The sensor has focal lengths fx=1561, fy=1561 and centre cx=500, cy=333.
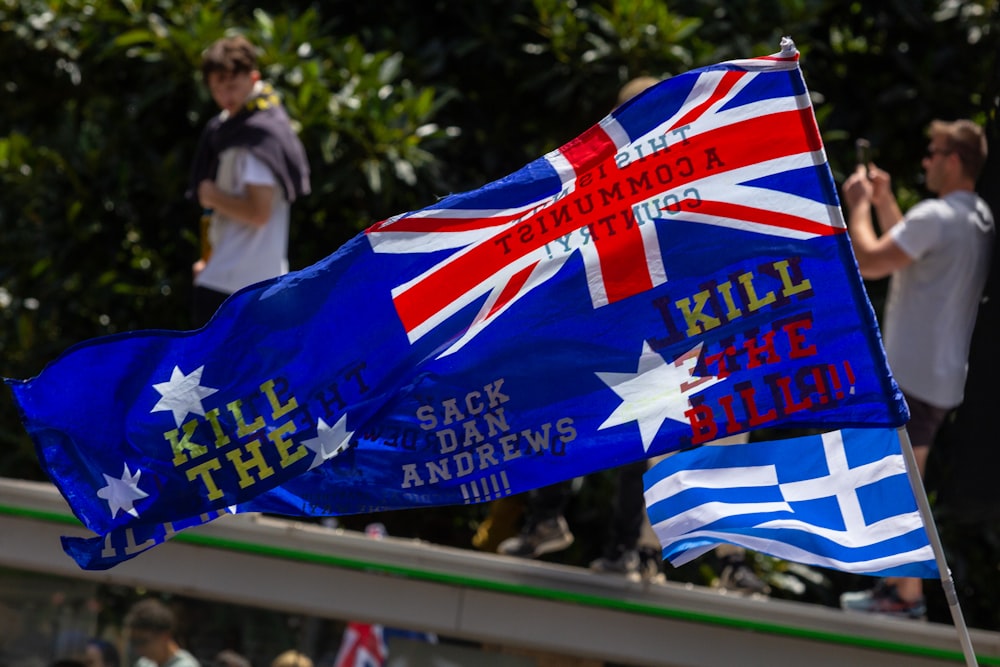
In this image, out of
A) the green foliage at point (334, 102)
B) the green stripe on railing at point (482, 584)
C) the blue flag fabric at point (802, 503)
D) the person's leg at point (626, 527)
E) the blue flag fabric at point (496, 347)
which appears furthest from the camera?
the green foliage at point (334, 102)

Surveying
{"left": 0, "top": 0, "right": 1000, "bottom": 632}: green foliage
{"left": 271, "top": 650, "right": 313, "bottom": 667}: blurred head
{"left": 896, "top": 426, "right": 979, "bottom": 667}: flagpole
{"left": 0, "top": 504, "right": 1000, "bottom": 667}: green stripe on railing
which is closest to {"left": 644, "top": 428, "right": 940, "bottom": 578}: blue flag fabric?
{"left": 896, "top": 426, "right": 979, "bottom": 667}: flagpole

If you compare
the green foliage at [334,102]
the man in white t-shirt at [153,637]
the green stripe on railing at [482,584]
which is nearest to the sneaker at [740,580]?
the green stripe on railing at [482,584]

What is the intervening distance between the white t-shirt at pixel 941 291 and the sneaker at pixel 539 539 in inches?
59.1

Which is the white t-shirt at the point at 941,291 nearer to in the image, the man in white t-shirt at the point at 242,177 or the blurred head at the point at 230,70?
the man in white t-shirt at the point at 242,177

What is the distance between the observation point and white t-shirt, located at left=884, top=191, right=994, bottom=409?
599 centimetres

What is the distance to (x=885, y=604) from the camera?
6152 millimetres

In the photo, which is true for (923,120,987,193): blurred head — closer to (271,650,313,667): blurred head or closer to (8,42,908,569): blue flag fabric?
(8,42,908,569): blue flag fabric

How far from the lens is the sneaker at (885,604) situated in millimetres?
6109

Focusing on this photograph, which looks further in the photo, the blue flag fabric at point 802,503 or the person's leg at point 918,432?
the person's leg at point 918,432

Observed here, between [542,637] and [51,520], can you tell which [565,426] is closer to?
[542,637]

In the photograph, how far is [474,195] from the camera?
4320 millimetres

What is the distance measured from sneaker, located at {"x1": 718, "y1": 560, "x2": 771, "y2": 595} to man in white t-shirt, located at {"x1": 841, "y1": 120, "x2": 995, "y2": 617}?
44 cm

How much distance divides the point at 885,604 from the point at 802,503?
1809 mm

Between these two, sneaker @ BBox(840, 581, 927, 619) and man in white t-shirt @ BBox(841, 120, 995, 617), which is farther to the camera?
sneaker @ BBox(840, 581, 927, 619)
